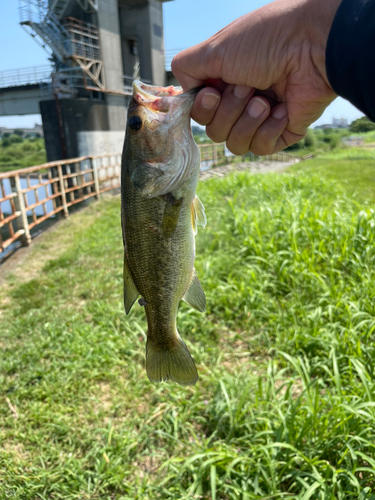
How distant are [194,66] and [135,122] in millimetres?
523

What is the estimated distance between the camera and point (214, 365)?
348 centimetres

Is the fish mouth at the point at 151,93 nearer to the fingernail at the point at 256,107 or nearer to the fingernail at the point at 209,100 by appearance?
the fingernail at the point at 209,100

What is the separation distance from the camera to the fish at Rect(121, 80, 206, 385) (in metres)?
1.50

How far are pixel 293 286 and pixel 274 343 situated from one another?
0.96m

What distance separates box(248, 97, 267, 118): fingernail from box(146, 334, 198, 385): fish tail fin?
4.07 feet

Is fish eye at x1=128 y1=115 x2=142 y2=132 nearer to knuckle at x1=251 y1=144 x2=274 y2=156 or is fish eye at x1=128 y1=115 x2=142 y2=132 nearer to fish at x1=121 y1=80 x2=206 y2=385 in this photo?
fish at x1=121 y1=80 x2=206 y2=385

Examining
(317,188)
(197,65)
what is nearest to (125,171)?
(197,65)

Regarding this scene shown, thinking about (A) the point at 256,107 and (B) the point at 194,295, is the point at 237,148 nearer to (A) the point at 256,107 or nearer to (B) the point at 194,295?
(A) the point at 256,107

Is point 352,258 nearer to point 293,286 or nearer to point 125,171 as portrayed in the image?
point 293,286

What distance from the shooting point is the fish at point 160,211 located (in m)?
1.50

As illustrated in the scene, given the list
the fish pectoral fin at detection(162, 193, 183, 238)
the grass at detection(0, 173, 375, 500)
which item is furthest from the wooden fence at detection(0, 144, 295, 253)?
the fish pectoral fin at detection(162, 193, 183, 238)

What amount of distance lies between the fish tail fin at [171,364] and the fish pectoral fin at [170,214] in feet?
1.66

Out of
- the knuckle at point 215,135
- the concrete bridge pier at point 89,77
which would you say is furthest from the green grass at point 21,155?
the knuckle at point 215,135

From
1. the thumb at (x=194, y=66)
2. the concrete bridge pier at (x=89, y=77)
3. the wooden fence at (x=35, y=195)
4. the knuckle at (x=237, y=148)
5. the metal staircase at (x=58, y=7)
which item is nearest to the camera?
the thumb at (x=194, y=66)
